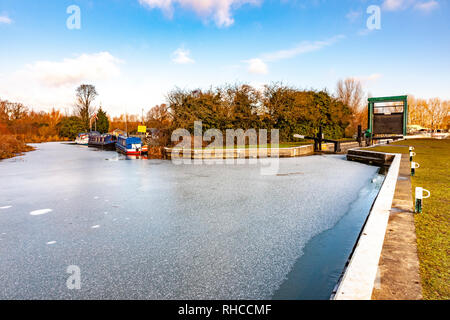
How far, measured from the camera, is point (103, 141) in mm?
35219

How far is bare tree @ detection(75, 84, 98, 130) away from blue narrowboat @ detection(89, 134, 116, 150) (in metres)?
14.9

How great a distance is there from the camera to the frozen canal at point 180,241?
101 inches

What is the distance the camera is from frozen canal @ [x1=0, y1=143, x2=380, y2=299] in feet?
8.42

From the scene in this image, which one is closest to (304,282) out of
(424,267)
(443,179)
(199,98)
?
(424,267)

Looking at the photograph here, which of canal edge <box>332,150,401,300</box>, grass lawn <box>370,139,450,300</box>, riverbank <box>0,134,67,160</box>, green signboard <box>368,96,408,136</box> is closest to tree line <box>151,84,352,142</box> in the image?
green signboard <box>368,96,408,136</box>

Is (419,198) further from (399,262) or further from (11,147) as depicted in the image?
(11,147)

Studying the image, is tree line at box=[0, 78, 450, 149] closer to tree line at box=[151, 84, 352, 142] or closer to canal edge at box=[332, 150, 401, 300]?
tree line at box=[151, 84, 352, 142]

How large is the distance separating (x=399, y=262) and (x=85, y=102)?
57.9 m

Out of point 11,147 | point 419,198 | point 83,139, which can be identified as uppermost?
point 83,139

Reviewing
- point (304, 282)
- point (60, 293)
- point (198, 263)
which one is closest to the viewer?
point (60, 293)

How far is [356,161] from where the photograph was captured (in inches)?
540

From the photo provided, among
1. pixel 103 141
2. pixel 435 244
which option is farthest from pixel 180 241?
pixel 103 141
